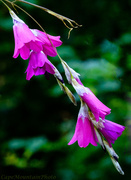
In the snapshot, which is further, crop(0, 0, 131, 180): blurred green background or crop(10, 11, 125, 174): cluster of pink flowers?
crop(0, 0, 131, 180): blurred green background

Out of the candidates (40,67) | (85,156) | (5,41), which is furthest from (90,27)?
→ (40,67)

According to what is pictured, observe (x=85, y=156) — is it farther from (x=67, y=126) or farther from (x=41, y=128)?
(x=41, y=128)

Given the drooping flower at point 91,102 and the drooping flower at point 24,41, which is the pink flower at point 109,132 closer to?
the drooping flower at point 91,102

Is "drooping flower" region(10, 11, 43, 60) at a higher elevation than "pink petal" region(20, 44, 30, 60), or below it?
higher

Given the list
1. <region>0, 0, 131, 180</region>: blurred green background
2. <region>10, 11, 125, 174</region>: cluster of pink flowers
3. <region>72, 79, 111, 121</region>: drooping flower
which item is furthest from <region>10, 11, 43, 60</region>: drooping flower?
<region>0, 0, 131, 180</region>: blurred green background

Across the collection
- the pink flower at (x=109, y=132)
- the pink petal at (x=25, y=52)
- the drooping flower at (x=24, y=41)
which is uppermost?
the drooping flower at (x=24, y=41)

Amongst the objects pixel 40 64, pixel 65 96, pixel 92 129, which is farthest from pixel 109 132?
pixel 65 96

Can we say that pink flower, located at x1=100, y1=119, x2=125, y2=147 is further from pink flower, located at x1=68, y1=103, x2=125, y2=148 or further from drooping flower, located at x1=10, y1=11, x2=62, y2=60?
drooping flower, located at x1=10, y1=11, x2=62, y2=60

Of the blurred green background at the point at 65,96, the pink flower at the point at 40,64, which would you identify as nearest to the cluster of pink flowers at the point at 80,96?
the pink flower at the point at 40,64
